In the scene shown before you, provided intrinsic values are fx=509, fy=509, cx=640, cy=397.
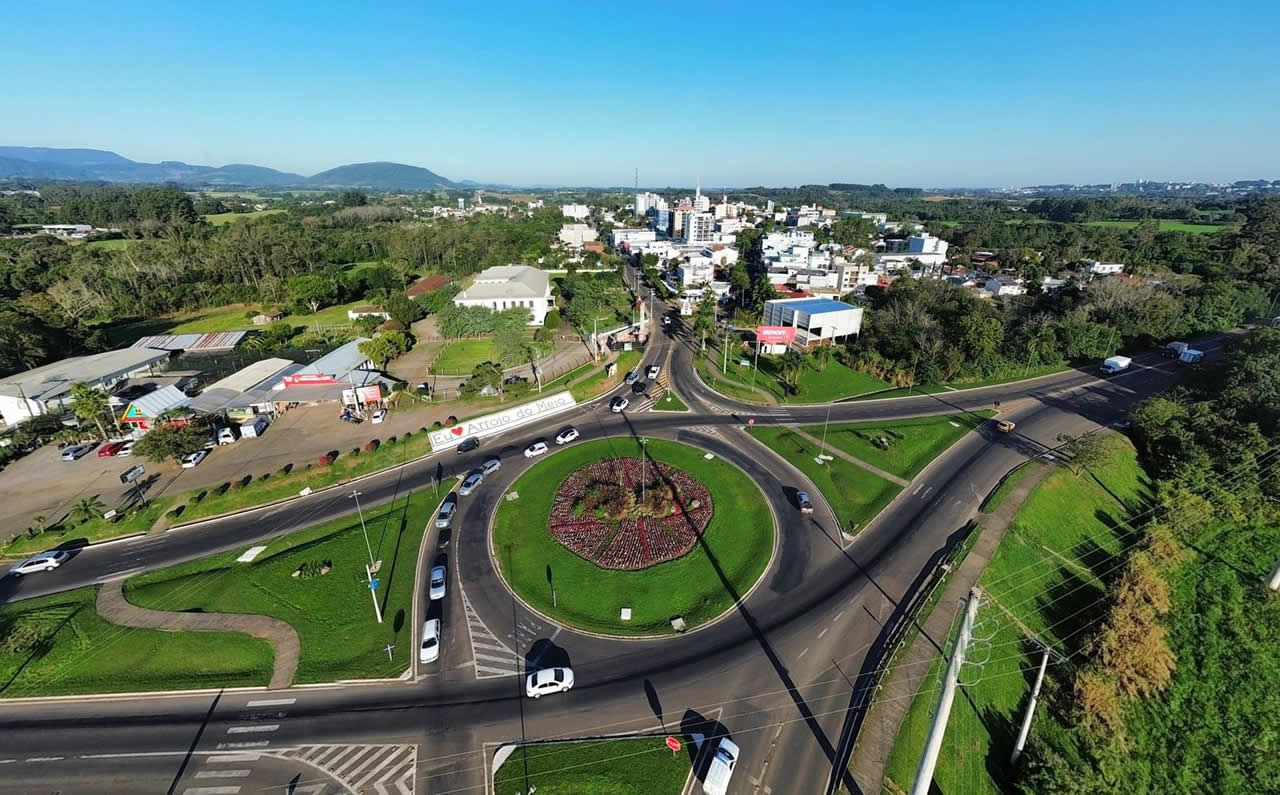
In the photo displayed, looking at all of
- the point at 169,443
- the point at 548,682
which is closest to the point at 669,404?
the point at 548,682

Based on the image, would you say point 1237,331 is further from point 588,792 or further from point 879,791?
point 588,792

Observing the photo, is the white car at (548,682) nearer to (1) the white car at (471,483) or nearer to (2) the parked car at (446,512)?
(2) the parked car at (446,512)

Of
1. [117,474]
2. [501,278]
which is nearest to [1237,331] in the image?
[501,278]

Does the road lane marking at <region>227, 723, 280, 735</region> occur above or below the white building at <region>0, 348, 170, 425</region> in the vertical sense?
below

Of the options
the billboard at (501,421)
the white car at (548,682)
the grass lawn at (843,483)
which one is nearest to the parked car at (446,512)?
the billboard at (501,421)

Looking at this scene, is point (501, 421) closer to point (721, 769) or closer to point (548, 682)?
point (548, 682)

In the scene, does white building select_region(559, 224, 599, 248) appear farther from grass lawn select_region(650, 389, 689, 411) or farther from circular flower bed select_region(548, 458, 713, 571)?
circular flower bed select_region(548, 458, 713, 571)

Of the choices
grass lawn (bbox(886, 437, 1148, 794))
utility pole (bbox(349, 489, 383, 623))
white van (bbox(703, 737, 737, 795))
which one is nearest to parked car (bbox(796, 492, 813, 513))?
grass lawn (bbox(886, 437, 1148, 794))
